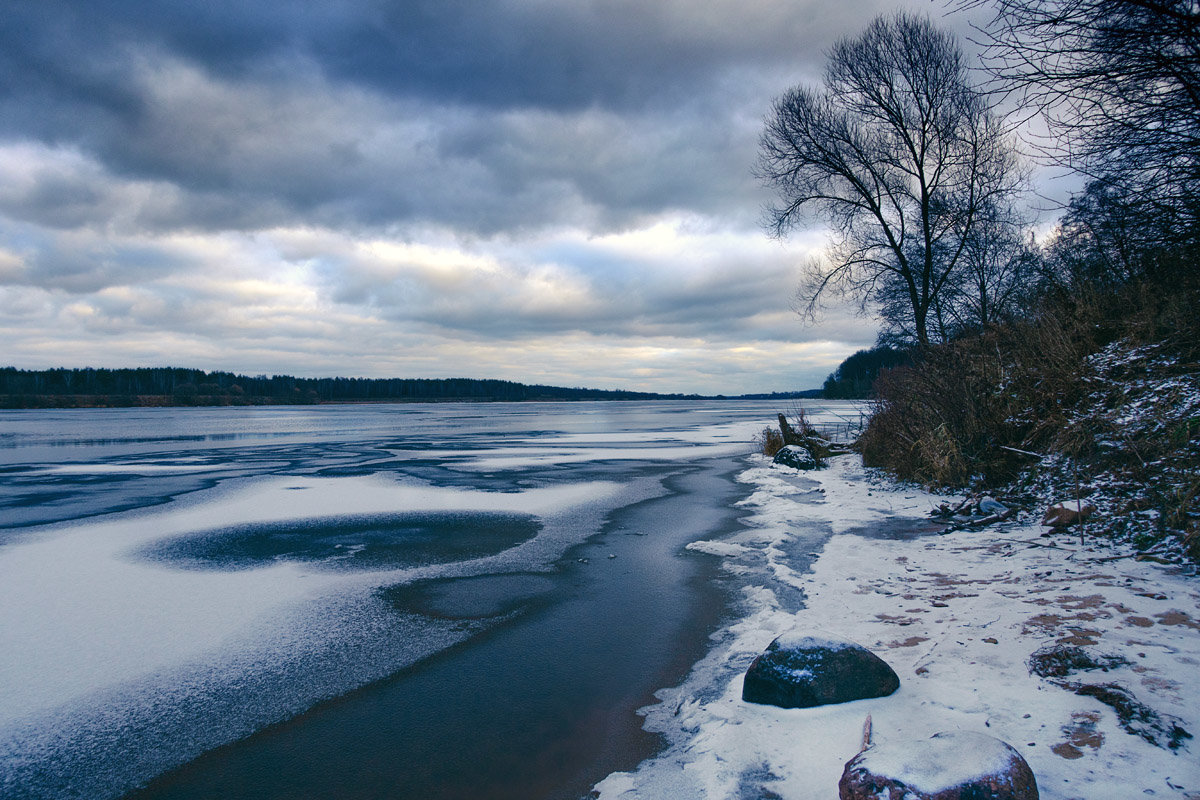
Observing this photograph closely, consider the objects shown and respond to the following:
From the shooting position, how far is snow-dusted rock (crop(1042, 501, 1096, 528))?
571 cm

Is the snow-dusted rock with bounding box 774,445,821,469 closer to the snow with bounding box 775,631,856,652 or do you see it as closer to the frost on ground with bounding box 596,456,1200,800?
the frost on ground with bounding box 596,456,1200,800

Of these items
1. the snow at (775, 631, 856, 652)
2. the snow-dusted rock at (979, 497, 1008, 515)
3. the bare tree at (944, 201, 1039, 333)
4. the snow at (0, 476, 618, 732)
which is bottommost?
the snow at (0, 476, 618, 732)

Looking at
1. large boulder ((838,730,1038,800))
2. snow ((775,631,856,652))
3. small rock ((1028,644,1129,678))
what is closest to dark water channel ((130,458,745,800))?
snow ((775,631,856,652))

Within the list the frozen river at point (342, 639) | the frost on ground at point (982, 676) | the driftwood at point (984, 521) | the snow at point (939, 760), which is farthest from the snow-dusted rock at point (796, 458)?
the snow at point (939, 760)

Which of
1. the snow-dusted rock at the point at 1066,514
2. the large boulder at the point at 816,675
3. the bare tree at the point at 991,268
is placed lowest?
the large boulder at the point at 816,675

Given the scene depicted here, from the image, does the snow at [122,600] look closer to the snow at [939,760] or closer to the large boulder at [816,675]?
the large boulder at [816,675]

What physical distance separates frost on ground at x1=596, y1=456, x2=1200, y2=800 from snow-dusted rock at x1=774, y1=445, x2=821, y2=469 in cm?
776

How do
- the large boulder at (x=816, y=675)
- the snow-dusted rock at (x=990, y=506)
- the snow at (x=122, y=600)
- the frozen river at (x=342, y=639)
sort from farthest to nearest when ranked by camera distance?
the snow-dusted rock at (x=990, y=506), the snow at (x=122, y=600), the large boulder at (x=816, y=675), the frozen river at (x=342, y=639)

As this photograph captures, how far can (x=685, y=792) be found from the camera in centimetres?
277

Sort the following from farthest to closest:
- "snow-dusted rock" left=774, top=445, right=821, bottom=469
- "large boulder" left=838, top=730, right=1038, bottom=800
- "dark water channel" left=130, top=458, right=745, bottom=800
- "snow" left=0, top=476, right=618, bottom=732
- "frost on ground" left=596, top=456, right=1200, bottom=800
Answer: "snow-dusted rock" left=774, top=445, right=821, bottom=469
"snow" left=0, top=476, right=618, bottom=732
"dark water channel" left=130, top=458, right=745, bottom=800
"frost on ground" left=596, top=456, right=1200, bottom=800
"large boulder" left=838, top=730, right=1038, bottom=800

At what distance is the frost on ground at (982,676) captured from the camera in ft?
8.57

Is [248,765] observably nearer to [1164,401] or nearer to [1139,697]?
[1139,697]

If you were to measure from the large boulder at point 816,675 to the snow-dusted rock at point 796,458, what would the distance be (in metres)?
10.7

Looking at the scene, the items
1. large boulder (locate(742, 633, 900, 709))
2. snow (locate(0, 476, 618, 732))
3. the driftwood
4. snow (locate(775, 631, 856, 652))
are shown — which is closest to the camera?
large boulder (locate(742, 633, 900, 709))
